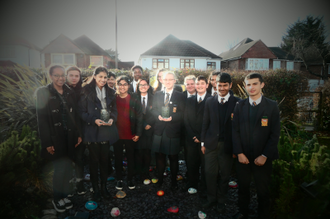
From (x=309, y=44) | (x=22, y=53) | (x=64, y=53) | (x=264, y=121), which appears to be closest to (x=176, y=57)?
(x=64, y=53)

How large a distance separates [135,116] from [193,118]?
3.82 ft

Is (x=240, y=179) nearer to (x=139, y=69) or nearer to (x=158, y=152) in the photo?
(x=158, y=152)

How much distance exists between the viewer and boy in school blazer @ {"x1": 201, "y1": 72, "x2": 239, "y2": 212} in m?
2.91

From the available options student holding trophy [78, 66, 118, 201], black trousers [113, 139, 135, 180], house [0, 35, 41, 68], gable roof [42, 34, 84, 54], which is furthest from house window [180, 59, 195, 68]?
student holding trophy [78, 66, 118, 201]

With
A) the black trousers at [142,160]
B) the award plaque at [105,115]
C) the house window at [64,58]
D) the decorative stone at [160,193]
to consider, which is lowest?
the decorative stone at [160,193]

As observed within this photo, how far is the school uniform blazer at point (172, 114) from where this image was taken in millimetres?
3553

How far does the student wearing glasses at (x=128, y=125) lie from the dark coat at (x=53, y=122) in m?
0.84

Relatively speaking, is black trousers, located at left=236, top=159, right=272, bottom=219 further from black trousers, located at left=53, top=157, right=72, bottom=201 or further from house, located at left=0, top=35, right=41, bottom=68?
house, located at left=0, top=35, right=41, bottom=68

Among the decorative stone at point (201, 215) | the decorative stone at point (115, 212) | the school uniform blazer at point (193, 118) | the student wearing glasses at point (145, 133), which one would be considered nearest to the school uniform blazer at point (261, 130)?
the school uniform blazer at point (193, 118)

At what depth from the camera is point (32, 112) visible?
4.46 meters

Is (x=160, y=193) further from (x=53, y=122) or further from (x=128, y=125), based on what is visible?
(x=53, y=122)

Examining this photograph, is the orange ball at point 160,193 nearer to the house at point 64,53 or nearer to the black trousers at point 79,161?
the black trousers at point 79,161

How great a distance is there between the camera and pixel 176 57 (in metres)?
28.8

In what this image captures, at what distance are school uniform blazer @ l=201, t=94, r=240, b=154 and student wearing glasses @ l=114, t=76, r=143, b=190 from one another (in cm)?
135
